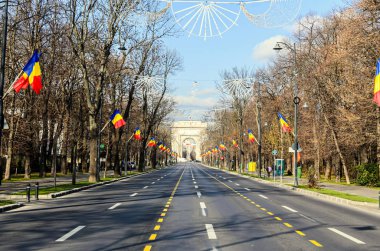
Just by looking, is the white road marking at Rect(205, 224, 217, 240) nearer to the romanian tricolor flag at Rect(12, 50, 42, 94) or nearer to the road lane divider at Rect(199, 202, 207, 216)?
the road lane divider at Rect(199, 202, 207, 216)

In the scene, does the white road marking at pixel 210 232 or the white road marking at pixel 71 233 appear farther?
the white road marking at pixel 210 232

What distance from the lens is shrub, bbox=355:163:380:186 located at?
35156 millimetres

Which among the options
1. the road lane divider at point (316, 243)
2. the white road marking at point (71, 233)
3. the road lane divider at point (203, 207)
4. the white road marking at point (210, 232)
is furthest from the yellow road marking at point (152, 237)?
the road lane divider at point (203, 207)

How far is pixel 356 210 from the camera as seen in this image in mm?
19344

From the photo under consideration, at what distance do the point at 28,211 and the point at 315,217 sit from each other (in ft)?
34.7

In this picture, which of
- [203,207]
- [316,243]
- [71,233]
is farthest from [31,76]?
[316,243]

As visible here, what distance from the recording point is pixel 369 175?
35625mm

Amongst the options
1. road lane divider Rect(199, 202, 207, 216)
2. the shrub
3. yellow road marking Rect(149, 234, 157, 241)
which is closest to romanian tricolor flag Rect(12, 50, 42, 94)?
road lane divider Rect(199, 202, 207, 216)

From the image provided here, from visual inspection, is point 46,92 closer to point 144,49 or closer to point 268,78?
point 144,49

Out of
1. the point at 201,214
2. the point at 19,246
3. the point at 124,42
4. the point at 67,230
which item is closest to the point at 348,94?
the point at 124,42

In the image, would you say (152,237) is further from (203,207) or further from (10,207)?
(10,207)

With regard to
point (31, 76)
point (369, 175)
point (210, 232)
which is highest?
point (31, 76)

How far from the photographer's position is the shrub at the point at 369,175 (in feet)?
115

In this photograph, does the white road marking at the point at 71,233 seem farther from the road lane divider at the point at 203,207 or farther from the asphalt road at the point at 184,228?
the road lane divider at the point at 203,207
